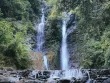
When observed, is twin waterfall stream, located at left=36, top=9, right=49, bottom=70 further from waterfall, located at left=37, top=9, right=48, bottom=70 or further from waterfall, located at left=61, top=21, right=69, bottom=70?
waterfall, located at left=61, top=21, right=69, bottom=70

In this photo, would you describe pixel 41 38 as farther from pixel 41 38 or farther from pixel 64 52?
pixel 64 52

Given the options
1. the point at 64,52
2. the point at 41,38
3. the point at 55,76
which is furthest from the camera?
the point at 41,38

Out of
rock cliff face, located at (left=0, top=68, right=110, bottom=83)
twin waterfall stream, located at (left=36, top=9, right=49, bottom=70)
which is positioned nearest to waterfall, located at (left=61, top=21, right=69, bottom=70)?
twin waterfall stream, located at (left=36, top=9, right=49, bottom=70)

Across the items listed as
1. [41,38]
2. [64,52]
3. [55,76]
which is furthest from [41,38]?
[55,76]

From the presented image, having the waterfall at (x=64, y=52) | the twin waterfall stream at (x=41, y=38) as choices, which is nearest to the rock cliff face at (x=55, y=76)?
the twin waterfall stream at (x=41, y=38)

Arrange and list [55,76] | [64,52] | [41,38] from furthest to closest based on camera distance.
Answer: [41,38]
[64,52]
[55,76]

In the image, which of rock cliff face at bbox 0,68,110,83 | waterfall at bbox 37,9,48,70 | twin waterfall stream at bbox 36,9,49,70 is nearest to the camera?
rock cliff face at bbox 0,68,110,83

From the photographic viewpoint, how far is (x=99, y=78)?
395 inches

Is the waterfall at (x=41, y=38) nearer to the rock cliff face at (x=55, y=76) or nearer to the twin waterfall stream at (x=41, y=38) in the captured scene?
the twin waterfall stream at (x=41, y=38)

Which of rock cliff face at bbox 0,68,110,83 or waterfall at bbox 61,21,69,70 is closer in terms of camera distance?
rock cliff face at bbox 0,68,110,83

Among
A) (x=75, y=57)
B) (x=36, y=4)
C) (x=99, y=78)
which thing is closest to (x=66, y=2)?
(x=99, y=78)

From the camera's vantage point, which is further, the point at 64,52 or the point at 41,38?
the point at 41,38

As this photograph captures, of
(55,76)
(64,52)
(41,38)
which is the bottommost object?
(55,76)

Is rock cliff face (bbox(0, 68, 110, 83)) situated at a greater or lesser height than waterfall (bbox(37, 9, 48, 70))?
lesser
